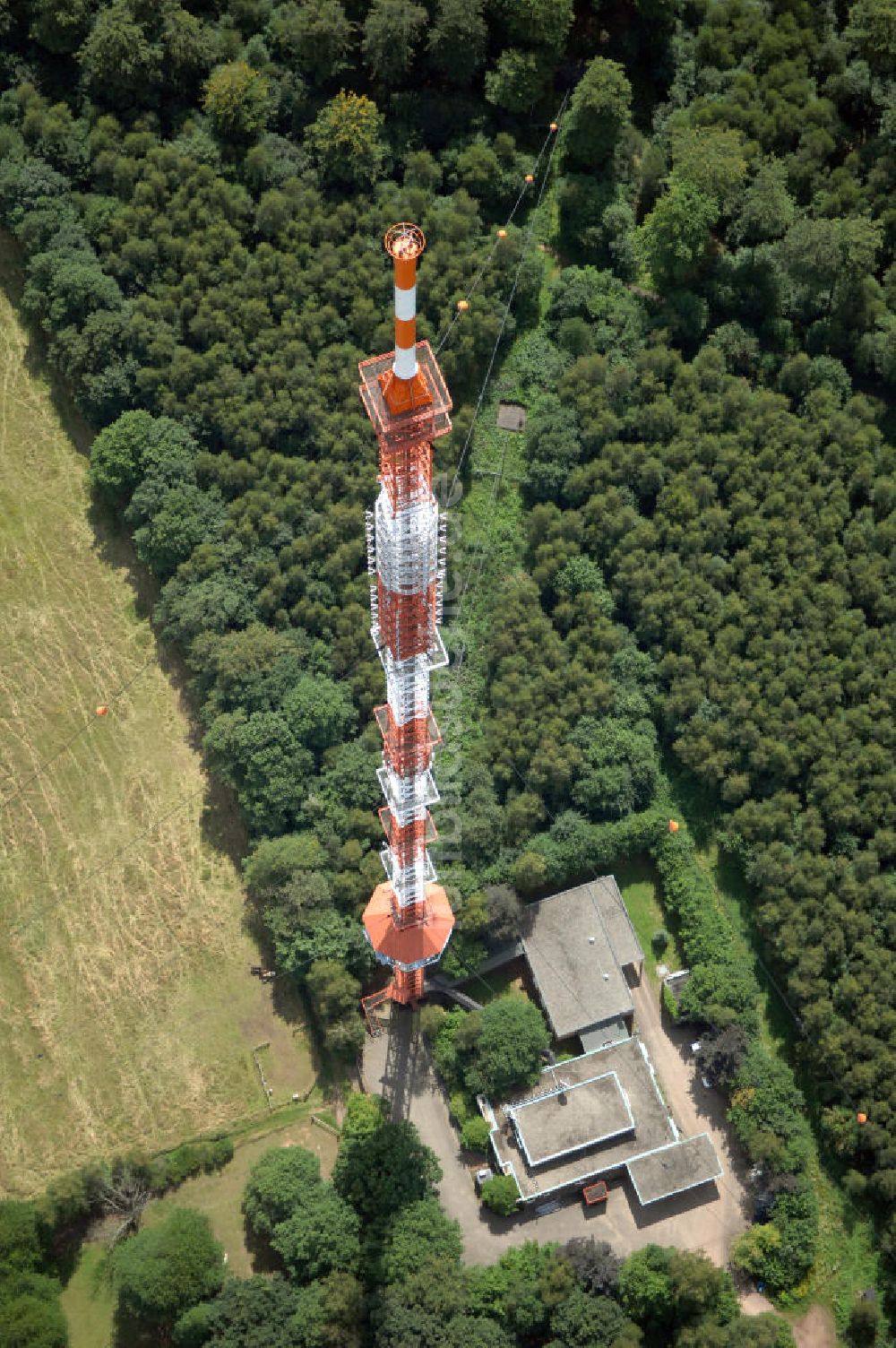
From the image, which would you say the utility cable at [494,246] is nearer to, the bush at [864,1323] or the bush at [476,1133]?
the bush at [476,1133]

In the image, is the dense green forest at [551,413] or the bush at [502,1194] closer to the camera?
the bush at [502,1194]

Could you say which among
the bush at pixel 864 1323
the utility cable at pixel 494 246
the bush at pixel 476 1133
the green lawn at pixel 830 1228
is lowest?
the bush at pixel 864 1323

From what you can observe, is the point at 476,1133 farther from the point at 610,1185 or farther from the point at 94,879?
the point at 94,879

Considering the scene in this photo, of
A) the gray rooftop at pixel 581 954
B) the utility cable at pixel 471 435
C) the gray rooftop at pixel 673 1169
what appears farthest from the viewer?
the utility cable at pixel 471 435

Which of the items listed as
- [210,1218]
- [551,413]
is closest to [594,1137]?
[210,1218]

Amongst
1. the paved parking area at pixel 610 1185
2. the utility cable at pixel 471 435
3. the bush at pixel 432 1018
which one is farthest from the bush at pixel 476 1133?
the utility cable at pixel 471 435

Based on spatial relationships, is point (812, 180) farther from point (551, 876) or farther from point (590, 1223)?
point (590, 1223)
